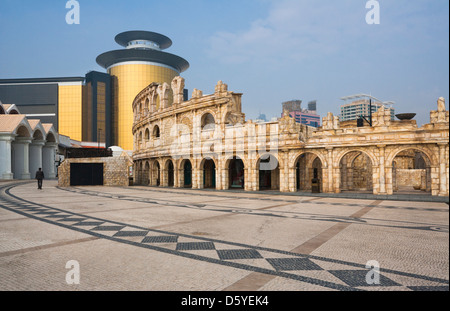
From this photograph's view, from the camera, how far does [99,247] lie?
6.69 metres

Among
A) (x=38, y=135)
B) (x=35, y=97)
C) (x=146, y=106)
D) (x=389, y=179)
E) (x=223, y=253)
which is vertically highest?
(x=35, y=97)

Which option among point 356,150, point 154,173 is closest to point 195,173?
point 154,173

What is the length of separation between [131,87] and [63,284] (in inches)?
3864

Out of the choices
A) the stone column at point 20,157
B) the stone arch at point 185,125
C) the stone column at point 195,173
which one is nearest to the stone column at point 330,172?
the stone column at point 195,173

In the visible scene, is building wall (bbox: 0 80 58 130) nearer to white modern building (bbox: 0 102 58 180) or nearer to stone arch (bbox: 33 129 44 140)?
white modern building (bbox: 0 102 58 180)

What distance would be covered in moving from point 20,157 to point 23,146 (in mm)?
1747

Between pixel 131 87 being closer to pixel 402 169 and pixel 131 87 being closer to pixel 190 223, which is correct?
pixel 402 169

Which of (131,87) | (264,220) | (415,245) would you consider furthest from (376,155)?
(131,87)

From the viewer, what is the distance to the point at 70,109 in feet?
307

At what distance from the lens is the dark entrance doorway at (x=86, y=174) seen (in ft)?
109

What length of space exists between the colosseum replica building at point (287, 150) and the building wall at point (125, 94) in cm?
5907

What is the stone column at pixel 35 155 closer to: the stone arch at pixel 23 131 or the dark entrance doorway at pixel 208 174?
the stone arch at pixel 23 131

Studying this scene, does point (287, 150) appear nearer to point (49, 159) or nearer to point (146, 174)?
point (146, 174)

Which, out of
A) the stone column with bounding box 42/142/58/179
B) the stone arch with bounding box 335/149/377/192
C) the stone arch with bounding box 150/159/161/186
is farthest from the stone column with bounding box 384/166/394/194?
the stone column with bounding box 42/142/58/179
